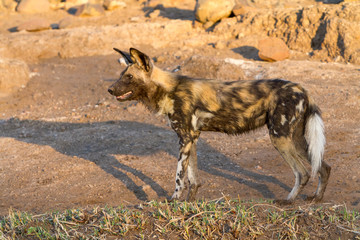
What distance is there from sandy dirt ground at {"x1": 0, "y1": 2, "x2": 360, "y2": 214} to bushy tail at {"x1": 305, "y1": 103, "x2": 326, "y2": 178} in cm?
41

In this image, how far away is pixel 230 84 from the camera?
4277 millimetres

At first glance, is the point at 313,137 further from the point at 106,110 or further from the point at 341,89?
the point at 106,110

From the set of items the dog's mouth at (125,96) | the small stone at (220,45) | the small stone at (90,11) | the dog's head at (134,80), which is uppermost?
the dog's head at (134,80)

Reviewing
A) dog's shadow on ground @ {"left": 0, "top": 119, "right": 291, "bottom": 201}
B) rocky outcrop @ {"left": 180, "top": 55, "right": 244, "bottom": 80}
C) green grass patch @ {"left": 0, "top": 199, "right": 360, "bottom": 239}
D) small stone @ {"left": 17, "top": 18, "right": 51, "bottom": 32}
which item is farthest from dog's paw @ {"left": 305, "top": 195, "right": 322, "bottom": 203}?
small stone @ {"left": 17, "top": 18, "right": 51, "bottom": 32}

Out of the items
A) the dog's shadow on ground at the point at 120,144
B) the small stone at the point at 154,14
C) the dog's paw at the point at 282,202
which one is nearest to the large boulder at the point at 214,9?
the small stone at the point at 154,14

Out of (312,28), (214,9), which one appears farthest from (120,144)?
(214,9)

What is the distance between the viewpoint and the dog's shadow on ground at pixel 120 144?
494 cm

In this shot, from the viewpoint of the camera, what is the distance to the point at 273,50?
10039 mm

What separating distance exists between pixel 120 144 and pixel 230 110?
260 cm

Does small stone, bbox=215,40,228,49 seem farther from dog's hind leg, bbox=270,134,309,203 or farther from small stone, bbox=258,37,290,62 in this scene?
dog's hind leg, bbox=270,134,309,203

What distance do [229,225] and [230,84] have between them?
5.89 feet

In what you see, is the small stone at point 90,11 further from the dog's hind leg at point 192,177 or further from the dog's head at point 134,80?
the dog's hind leg at point 192,177

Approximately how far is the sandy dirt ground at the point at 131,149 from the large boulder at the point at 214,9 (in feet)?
8.92

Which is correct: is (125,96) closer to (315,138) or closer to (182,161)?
(182,161)
